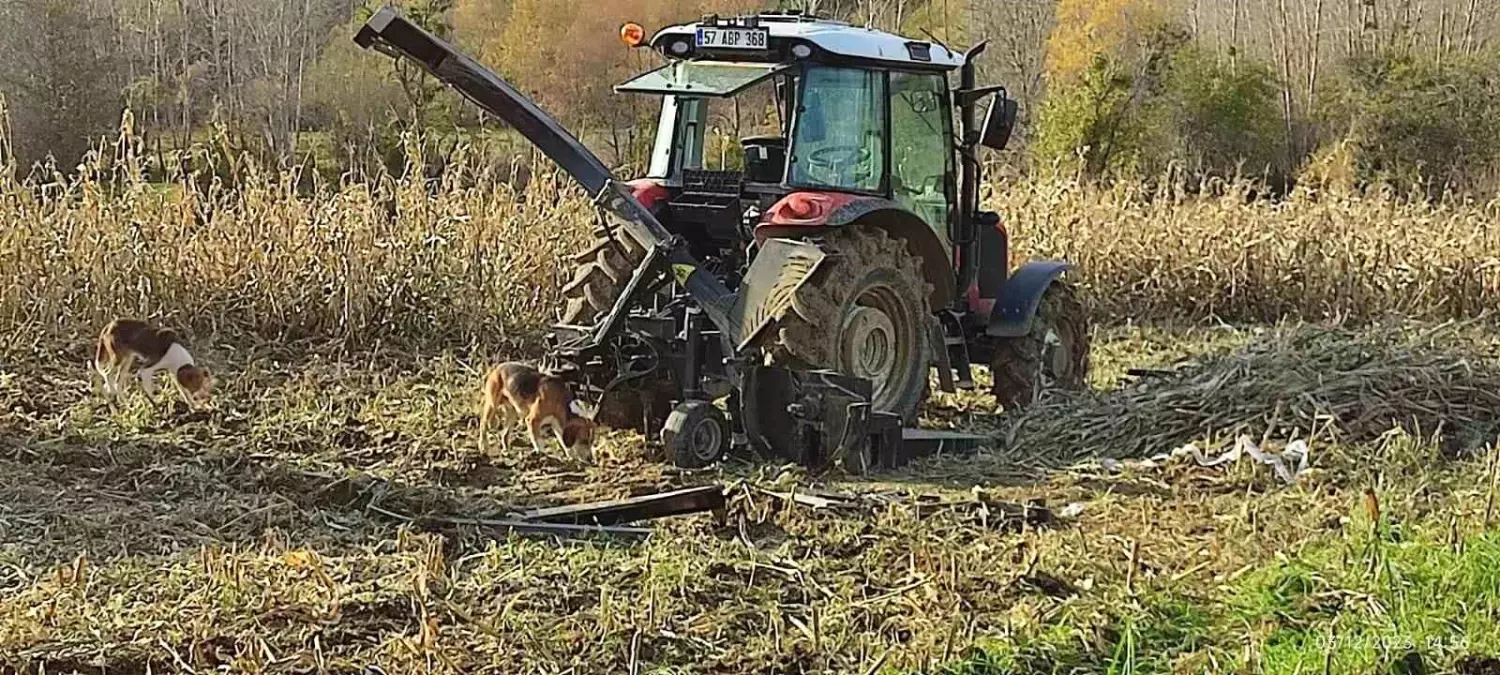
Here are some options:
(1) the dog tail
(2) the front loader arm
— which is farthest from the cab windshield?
(1) the dog tail

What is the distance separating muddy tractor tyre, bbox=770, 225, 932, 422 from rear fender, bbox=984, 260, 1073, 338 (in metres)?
0.74

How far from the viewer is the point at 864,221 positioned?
6.41 meters

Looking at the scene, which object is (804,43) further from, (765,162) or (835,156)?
(765,162)

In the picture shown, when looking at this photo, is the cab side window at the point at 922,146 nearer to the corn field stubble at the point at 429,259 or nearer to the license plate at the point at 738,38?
the license plate at the point at 738,38

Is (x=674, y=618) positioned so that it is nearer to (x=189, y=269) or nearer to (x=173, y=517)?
(x=173, y=517)

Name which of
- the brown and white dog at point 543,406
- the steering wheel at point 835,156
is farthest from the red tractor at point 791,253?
the brown and white dog at point 543,406

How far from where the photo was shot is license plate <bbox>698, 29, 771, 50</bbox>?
6.24m

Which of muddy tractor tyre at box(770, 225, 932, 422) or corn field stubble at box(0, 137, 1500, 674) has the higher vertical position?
muddy tractor tyre at box(770, 225, 932, 422)

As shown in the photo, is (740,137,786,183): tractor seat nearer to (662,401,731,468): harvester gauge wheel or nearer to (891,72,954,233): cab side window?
(891,72,954,233): cab side window

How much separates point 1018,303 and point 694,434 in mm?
2099

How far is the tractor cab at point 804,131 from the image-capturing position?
6.30 meters

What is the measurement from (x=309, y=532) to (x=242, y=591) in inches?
34.9

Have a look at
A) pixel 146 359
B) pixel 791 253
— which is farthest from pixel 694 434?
pixel 146 359

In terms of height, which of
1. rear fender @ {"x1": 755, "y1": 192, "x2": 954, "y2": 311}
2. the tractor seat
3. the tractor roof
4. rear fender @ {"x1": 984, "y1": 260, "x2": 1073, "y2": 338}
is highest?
the tractor roof
